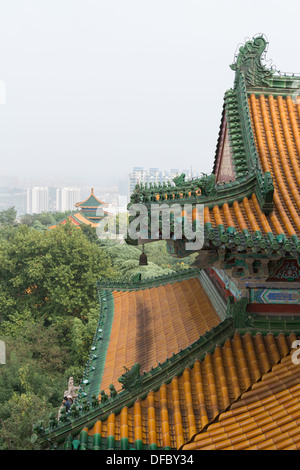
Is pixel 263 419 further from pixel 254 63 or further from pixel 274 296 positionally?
pixel 254 63

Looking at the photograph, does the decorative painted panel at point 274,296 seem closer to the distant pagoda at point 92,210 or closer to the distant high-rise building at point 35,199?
the distant pagoda at point 92,210

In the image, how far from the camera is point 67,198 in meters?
133

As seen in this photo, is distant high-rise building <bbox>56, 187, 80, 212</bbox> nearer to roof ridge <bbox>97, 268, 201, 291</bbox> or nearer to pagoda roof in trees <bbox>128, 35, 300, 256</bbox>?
roof ridge <bbox>97, 268, 201, 291</bbox>

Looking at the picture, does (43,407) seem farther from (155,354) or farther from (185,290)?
(155,354)

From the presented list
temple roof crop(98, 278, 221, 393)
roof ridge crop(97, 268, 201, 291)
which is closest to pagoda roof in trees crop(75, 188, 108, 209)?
roof ridge crop(97, 268, 201, 291)

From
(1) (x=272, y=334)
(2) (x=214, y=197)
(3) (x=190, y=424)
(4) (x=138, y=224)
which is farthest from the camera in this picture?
(1) (x=272, y=334)

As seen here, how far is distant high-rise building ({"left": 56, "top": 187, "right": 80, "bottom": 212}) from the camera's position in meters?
131

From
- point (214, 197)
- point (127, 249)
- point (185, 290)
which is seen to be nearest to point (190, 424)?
point (214, 197)

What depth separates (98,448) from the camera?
469 cm

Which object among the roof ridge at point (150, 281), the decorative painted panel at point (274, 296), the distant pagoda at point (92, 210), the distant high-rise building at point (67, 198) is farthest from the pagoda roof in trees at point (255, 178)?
the distant high-rise building at point (67, 198)

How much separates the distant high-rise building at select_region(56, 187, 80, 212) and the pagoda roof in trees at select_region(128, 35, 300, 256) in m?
124

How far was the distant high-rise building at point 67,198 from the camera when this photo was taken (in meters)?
131

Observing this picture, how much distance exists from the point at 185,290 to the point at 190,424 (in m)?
4.86
